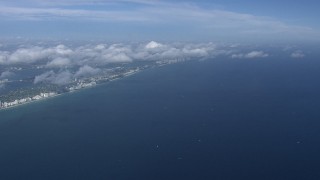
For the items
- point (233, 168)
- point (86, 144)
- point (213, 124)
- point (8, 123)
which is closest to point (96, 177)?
point (86, 144)

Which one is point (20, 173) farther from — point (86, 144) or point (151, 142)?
point (151, 142)

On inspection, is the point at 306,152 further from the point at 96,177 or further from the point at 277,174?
the point at 96,177

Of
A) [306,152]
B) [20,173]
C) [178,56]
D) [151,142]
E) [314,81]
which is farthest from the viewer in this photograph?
[178,56]

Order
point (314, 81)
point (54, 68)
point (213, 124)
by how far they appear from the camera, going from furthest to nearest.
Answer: point (54, 68) → point (314, 81) → point (213, 124)

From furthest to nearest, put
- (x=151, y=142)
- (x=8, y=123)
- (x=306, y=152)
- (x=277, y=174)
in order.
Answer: (x=8, y=123), (x=151, y=142), (x=306, y=152), (x=277, y=174)

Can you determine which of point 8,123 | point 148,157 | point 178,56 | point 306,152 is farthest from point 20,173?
point 178,56

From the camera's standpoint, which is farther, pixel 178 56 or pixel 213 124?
pixel 178 56
